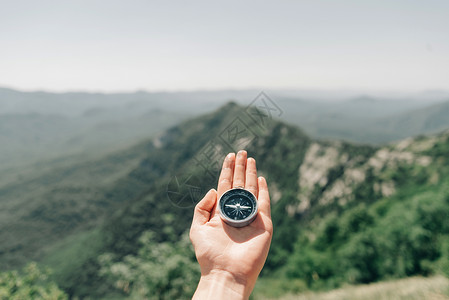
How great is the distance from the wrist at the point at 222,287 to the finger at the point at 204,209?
1.12 meters

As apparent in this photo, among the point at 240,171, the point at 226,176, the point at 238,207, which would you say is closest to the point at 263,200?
the point at 238,207

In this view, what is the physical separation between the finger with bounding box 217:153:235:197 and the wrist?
186 cm

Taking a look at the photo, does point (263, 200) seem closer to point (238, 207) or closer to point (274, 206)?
point (238, 207)

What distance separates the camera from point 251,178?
576 cm

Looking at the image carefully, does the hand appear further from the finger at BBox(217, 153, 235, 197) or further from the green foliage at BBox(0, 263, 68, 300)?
the green foliage at BBox(0, 263, 68, 300)

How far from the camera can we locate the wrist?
3863mm

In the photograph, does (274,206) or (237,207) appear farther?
(274,206)

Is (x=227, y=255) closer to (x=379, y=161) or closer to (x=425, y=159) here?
(x=425, y=159)

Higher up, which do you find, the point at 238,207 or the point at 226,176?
the point at 226,176

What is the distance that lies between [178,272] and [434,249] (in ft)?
74.5

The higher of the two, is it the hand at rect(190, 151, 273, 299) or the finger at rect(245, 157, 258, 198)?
the finger at rect(245, 157, 258, 198)

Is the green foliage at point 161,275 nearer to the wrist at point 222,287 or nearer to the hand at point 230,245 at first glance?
the hand at point 230,245

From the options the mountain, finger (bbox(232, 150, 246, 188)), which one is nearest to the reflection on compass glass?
finger (bbox(232, 150, 246, 188))

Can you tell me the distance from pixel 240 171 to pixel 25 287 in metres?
10.7
